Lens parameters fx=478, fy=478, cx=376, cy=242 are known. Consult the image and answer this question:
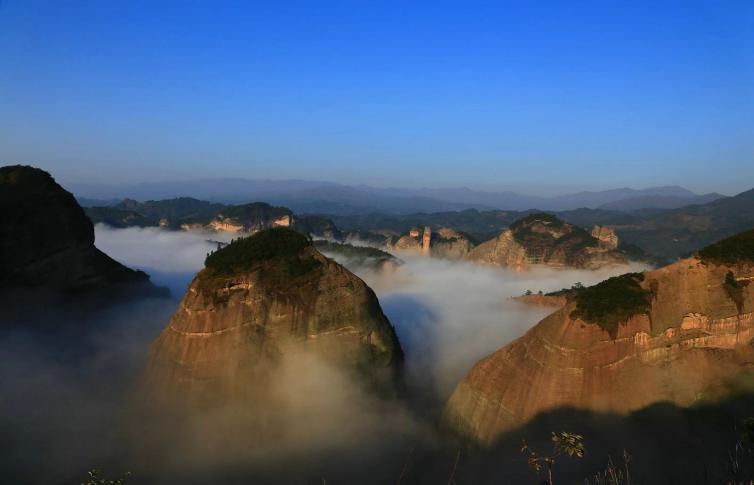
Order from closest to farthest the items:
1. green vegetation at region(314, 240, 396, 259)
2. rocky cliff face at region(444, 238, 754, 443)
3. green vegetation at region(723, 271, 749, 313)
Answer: rocky cliff face at region(444, 238, 754, 443), green vegetation at region(723, 271, 749, 313), green vegetation at region(314, 240, 396, 259)

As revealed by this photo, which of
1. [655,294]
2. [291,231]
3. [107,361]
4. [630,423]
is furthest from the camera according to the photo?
[107,361]

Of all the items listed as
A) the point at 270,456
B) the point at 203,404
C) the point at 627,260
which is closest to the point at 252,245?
the point at 203,404

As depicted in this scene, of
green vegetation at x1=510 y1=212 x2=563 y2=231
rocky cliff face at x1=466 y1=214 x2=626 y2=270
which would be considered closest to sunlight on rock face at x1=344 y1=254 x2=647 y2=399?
rocky cliff face at x1=466 y1=214 x2=626 y2=270

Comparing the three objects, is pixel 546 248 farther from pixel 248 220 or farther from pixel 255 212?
pixel 255 212

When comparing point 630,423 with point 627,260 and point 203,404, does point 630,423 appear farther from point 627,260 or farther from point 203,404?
point 627,260

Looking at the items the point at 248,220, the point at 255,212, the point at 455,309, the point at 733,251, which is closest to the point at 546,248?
the point at 455,309

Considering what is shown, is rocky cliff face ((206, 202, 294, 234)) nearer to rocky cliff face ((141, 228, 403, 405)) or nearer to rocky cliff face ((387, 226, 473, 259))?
rocky cliff face ((387, 226, 473, 259))
